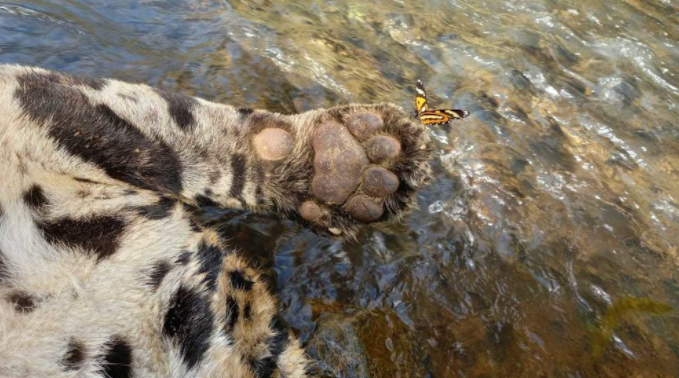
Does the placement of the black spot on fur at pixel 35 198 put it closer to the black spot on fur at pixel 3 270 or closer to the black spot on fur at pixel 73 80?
the black spot on fur at pixel 3 270

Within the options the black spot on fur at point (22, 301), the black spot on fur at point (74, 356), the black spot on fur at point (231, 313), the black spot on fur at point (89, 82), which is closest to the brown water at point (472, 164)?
the black spot on fur at point (231, 313)

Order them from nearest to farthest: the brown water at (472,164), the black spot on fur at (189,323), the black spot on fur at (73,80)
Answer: the black spot on fur at (189,323)
the black spot on fur at (73,80)
the brown water at (472,164)

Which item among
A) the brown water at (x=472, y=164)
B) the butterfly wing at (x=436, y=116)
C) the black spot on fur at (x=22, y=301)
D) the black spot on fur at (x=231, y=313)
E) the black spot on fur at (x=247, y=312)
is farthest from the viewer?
the butterfly wing at (x=436, y=116)

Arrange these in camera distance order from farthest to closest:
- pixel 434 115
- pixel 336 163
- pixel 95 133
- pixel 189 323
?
pixel 434 115, pixel 336 163, pixel 95 133, pixel 189 323

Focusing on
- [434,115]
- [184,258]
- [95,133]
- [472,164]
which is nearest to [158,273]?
[184,258]

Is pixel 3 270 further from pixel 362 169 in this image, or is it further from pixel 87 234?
pixel 362 169

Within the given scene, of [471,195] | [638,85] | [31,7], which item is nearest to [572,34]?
[638,85]

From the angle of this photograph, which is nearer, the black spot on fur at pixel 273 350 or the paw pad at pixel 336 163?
the black spot on fur at pixel 273 350
